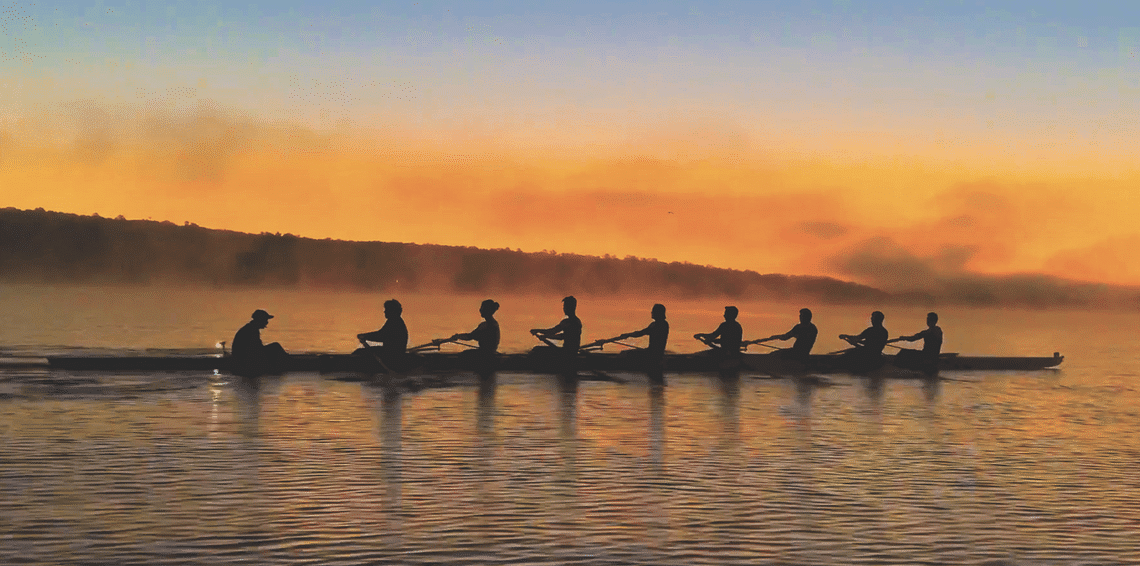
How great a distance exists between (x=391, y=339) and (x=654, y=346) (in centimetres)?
783

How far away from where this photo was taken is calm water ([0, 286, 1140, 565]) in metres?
13.9

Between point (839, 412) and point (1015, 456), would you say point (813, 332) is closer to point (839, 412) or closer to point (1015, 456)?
point (839, 412)

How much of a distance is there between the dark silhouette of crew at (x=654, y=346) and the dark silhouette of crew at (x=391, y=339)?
6.11 meters

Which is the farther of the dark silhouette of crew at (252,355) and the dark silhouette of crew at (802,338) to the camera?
the dark silhouette of crew at (802,338)

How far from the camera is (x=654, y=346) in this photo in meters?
37.6

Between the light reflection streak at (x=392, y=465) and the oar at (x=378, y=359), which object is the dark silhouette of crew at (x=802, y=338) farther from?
the light reflection streak at (x=392, y=465)

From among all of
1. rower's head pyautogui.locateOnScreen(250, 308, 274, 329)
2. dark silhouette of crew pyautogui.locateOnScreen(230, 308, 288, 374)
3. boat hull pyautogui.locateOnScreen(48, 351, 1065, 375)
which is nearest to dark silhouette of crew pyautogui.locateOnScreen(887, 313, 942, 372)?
boat hull pyautogui.locateOnScreen(48, 351, 1065, 375)

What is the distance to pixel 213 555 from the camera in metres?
13.0

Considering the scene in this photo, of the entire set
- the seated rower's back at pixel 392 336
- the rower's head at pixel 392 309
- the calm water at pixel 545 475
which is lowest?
the calm water at pixel 545 475

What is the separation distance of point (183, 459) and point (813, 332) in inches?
945

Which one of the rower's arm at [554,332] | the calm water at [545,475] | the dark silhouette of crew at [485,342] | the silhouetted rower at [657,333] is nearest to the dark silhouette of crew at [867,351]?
the calm water at [545,475]

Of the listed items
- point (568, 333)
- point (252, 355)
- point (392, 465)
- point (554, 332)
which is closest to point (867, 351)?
point (568, 333)

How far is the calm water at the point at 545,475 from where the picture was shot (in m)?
13.9

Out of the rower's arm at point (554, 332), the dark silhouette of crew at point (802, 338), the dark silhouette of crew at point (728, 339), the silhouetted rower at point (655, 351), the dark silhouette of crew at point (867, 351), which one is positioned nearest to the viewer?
the rower's arm at point (554, 332)
